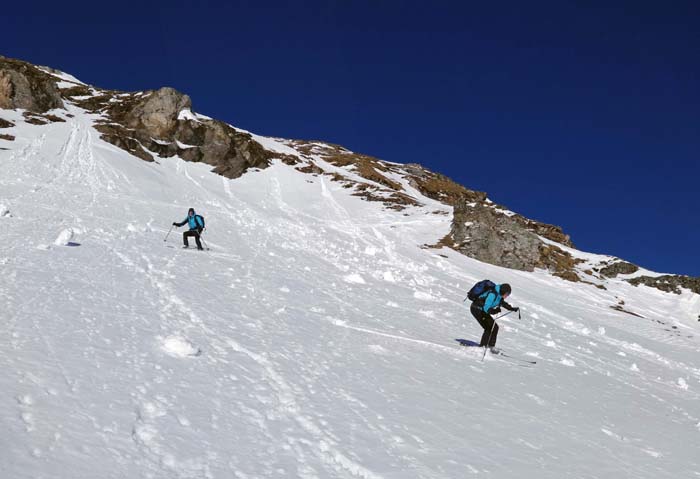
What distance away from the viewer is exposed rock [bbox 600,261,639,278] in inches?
1763

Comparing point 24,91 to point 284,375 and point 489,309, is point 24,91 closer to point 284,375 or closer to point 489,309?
point 489,309

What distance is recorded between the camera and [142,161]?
53500 millimetres

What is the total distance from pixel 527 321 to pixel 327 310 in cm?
992

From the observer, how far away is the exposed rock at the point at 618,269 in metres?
44.8

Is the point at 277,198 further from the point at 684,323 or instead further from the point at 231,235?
the point at 684,323

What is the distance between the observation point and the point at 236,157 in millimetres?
67688

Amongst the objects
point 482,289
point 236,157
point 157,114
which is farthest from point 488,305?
point 157,114

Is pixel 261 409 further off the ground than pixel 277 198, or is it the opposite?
pixel 277 198

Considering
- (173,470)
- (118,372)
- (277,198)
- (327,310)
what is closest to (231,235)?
(327,310)

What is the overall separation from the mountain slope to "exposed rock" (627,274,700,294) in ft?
69.5

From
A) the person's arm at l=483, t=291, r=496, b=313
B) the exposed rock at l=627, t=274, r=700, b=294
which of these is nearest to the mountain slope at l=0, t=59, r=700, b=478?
the person's arm at l=483, t=291, r=496, b=313

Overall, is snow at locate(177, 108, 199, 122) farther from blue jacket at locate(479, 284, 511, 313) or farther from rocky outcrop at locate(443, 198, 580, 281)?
blue jacket at locate(479, 284, 511, 313)

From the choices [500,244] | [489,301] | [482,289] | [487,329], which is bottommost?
[487,329]

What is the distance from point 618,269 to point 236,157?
155 ft
